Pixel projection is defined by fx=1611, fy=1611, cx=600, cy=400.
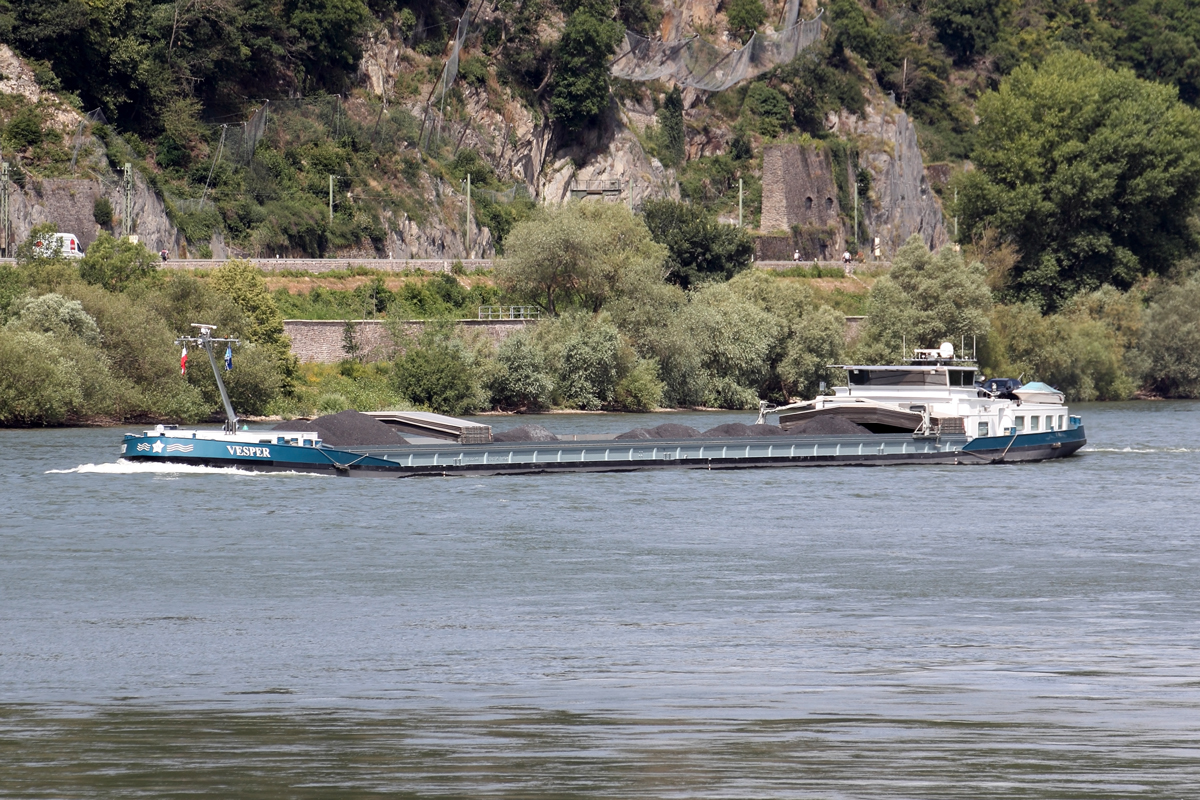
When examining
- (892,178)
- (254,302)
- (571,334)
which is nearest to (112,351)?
(254,302)

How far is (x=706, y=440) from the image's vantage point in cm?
5000

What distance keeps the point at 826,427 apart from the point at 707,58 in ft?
280

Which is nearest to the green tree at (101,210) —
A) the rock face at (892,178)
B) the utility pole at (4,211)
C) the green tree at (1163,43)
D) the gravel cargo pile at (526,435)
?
the utility pole at (4,211)

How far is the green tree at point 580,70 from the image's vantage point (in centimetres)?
11656

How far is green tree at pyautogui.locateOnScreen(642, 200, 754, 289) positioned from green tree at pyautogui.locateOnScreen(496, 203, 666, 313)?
10.9 metres

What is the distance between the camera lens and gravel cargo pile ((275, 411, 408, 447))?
156 ft

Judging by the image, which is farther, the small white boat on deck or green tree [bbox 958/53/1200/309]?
green tree [bbox 958/53/1200/309]

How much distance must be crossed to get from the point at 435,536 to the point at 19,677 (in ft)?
50.6

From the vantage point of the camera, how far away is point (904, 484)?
152 ft

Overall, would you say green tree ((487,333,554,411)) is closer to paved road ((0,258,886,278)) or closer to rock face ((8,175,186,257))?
paved road ((0,258,886,278))

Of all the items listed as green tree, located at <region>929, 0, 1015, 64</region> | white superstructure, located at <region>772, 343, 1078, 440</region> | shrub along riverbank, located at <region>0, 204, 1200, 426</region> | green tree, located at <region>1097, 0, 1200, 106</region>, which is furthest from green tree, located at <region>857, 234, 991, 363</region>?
green tree, located at <region>1097, 0, 1200, 106</region>

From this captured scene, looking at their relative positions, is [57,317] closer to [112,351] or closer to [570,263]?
[112,351]

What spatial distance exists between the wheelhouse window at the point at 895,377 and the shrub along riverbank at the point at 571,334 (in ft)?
64.7

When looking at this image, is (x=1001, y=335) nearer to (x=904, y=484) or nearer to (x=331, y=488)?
(x=904, y=484)
